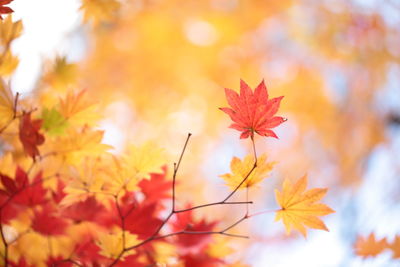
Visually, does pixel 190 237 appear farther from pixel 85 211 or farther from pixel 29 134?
pixel 29 134

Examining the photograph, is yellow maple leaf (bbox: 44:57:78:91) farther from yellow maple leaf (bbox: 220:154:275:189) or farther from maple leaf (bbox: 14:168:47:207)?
yellow maple leaf (bbox: 220:154:275:189)

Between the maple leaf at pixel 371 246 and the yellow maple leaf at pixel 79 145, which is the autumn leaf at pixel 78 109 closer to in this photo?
the yellow maple leaf at pixel 79 145

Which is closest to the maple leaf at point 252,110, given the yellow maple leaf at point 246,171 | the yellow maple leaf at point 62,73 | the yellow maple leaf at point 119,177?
the yellow maple leaf at point 246,171

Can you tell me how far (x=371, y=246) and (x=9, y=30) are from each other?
23.4 inches

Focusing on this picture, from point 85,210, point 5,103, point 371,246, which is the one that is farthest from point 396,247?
point 5,103

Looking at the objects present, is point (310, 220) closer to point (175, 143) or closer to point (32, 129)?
point (32, 129)

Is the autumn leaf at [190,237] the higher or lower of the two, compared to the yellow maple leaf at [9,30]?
lower

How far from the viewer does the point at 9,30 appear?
529 mm

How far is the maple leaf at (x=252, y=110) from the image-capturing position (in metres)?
0.39

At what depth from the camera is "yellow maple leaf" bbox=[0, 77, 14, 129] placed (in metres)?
0.48

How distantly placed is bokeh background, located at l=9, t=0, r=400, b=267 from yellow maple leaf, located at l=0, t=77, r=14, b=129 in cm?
136

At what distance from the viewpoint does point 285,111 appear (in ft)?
7.47

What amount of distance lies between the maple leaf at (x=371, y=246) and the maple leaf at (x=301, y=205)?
0.22 meters

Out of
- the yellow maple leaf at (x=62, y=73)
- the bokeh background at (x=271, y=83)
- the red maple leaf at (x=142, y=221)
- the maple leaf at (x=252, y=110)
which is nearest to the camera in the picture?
the maple leaf at (x=252, y=110)
